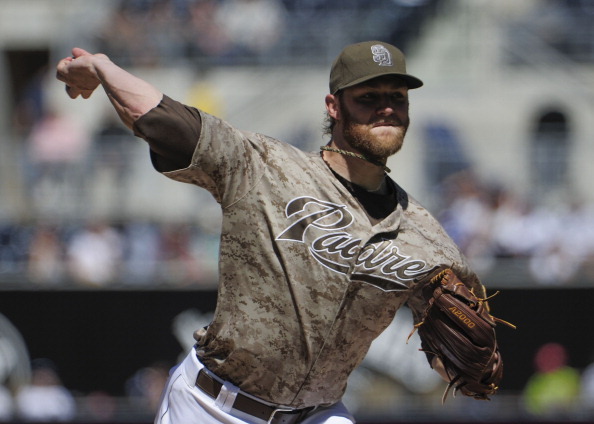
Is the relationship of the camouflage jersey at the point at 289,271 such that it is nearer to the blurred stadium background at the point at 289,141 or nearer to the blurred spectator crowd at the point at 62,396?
the blurred stadium background at the point at 289,141

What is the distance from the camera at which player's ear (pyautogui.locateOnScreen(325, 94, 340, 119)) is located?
3635 millimetres

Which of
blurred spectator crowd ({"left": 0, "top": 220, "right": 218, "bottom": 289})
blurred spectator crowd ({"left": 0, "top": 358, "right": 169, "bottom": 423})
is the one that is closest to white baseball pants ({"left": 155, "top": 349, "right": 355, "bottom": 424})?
blurred spectator crowd ({"left": 0, "top": 358, "right": 169, "bottom": 423})

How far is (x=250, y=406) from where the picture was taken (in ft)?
11.6

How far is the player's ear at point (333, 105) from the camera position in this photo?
3.63m

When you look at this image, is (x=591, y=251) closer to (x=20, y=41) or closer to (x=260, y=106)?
(x=260, y=106)

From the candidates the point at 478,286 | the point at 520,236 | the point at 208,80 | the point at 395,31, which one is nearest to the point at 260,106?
the point at 208,80

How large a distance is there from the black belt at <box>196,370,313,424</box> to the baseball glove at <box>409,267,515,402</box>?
1.83ft

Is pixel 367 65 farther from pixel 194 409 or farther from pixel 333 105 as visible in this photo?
pixel 194 409

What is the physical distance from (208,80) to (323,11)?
5.49 ft

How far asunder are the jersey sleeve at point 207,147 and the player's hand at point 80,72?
0.26m

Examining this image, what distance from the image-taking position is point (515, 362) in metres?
9.16

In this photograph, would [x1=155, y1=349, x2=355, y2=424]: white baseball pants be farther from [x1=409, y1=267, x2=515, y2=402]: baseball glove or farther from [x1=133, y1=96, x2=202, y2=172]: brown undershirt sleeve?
[x1=133, y1=96, x2=202, y2=172]: brown undershirt sleeve

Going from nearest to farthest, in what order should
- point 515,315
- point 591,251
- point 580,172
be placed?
point 515,315 → point 591,251 → point 580,172

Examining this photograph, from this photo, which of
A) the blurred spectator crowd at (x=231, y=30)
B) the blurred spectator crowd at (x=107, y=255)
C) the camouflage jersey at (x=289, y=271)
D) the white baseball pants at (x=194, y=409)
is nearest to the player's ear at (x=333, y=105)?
the camouflage jersey at (x=289, y=271)
